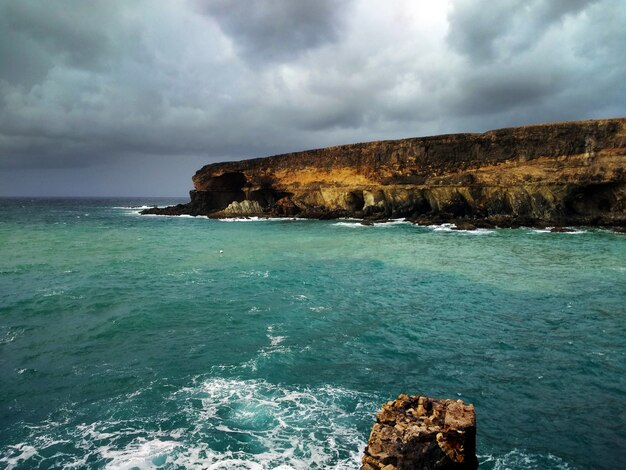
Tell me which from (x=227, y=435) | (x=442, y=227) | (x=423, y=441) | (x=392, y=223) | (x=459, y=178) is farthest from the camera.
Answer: (x=459, y=178)

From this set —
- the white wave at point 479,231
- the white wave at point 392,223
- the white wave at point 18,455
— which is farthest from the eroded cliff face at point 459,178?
the white wave at point 18,455

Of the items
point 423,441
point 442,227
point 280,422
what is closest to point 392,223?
point 442,227

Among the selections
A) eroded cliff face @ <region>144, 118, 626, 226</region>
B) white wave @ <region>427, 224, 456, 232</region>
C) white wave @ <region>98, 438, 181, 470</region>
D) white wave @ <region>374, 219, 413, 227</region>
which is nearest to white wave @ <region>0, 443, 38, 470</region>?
white wave @ <region>98, 438, 181, 470</region>

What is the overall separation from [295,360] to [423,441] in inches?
227

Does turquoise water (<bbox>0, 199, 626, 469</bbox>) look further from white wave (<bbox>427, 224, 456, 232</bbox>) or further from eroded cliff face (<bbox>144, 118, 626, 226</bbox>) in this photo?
eroded cliff face (<bbox>144, 118, 626, 226</bbox>)

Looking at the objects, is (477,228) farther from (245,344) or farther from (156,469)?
(156,469)

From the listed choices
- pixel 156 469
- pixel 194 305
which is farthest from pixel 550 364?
pixel 194 305

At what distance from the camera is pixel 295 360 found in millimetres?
9641

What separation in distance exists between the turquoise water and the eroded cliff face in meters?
22.6

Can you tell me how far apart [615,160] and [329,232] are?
29.3 metres

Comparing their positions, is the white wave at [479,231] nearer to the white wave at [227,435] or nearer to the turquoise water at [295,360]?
the turquoise water at [295,360]

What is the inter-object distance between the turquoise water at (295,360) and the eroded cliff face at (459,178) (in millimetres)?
22617

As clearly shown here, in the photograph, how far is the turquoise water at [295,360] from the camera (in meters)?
→ 6.56

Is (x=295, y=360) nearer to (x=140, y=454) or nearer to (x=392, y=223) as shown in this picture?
(x=140, y=454)
